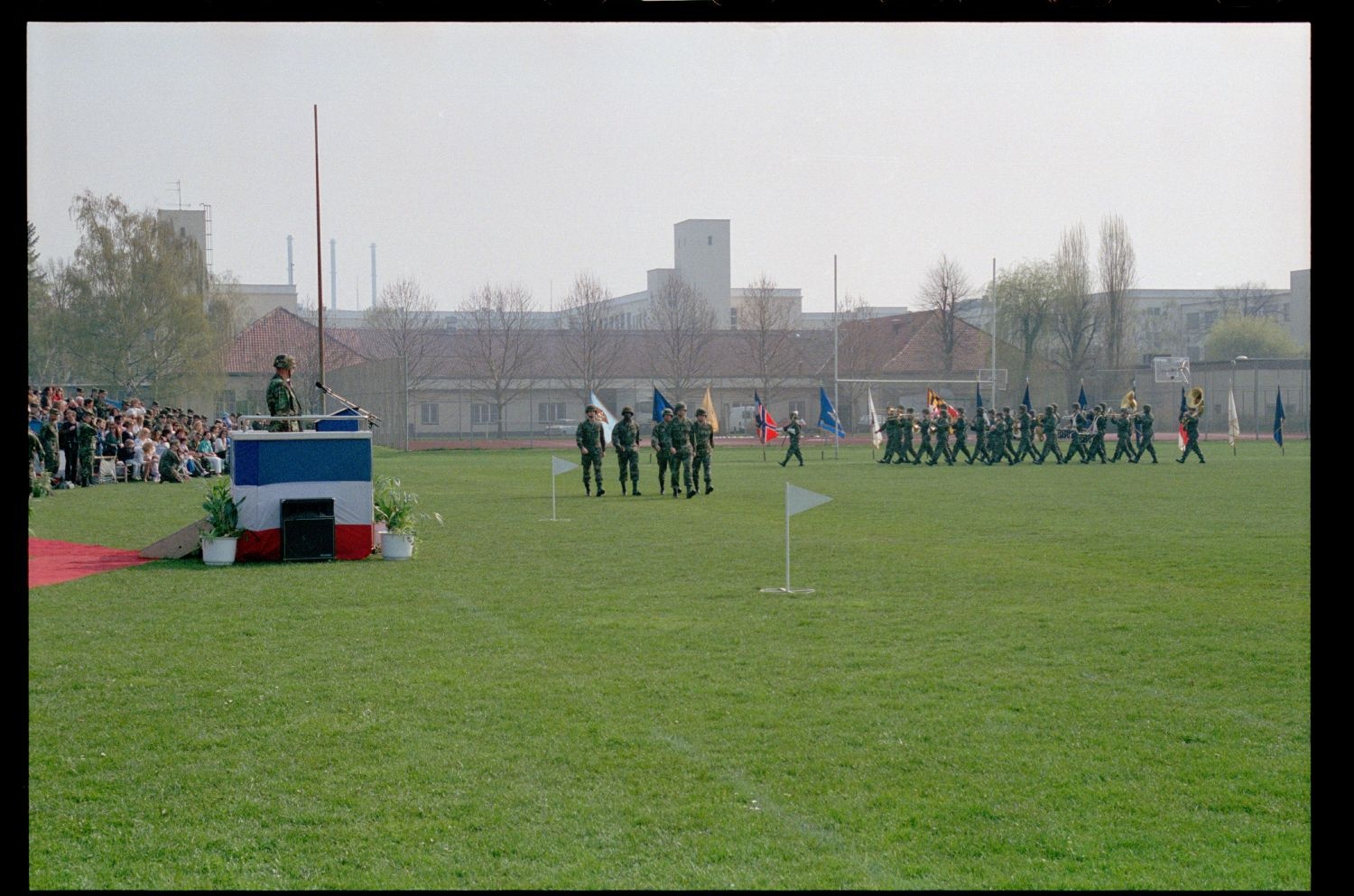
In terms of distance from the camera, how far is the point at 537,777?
6.75 m

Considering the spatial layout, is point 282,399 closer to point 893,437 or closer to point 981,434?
point 893,437

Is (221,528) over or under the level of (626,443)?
under

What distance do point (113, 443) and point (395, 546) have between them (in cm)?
2226

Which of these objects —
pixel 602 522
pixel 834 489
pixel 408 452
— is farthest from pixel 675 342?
pixel 602 522

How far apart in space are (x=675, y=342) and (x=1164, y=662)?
2568 inches

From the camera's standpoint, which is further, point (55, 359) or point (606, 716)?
point (55, 359)

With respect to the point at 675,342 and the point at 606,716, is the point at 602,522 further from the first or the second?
the point at 675,342

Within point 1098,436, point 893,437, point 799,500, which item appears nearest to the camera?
point 799,500

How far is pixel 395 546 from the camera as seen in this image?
16297 millimetres

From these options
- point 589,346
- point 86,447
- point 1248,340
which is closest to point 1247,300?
point 1248,340

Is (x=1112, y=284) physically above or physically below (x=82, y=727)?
above

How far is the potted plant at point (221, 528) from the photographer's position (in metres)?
15.7

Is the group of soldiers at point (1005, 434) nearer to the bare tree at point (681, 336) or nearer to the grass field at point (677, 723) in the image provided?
the grass field at point (677, 723)

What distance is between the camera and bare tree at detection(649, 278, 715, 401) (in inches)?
2928
